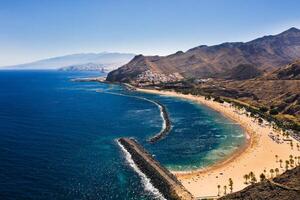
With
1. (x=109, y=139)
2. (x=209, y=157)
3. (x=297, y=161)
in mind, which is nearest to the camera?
(x=297, y=161)

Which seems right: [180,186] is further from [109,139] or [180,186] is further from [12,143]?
[12,143]

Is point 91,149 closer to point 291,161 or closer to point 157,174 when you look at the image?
point 157,174

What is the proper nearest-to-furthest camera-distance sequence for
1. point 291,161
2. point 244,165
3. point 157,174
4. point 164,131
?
point 157,174, point 291,161, point 244,165, point 164,131

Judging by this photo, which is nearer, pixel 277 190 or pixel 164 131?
pixel 277 190

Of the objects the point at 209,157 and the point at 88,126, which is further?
the point at 88,126

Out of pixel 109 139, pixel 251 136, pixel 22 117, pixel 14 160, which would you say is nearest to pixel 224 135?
pixel 251 136

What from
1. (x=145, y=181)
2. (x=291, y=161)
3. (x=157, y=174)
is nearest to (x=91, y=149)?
(x=157, y=174)

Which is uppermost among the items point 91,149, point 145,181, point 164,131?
point 91,149

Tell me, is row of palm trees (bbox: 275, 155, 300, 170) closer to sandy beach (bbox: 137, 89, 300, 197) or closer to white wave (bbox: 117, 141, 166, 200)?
sandy beach (bbox: 137, 89, 300, 197)
